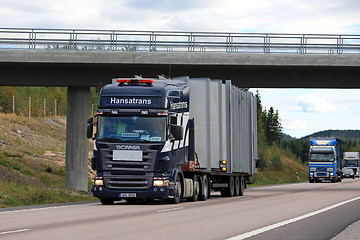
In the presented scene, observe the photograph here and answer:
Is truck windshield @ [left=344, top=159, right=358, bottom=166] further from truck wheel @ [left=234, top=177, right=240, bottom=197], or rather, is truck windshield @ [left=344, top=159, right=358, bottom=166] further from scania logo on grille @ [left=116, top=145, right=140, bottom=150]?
scania logo on grille @ [left=116, top=145, right=140, bottom=150]

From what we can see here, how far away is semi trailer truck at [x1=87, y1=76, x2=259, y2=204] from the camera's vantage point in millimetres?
22719

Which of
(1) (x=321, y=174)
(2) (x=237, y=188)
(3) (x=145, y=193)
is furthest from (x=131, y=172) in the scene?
(1) (x=321, y=174)

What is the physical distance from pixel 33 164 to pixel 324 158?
80.9 ft

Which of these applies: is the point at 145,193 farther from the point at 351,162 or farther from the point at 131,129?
the point at 351,162

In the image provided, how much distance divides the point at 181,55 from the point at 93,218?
20.1m

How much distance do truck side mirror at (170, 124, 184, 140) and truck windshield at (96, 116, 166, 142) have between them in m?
0.33

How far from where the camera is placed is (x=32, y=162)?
5606 cm

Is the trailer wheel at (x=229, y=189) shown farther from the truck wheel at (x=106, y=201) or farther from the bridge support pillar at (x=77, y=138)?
the bridge support pillar at (x=77, y=138)

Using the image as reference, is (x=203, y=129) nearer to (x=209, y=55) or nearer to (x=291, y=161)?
(x=209, y=55)

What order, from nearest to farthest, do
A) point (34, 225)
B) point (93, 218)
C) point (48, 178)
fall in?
point (34, 225)
point (93, 218)
point (48, 178)

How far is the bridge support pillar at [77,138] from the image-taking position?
A: 3819 centimetres

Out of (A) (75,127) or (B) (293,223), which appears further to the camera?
(A) (75,127)

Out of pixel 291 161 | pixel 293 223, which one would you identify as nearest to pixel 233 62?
pixel 293 223

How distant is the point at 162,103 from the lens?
915 inches
